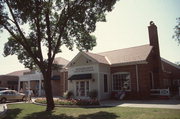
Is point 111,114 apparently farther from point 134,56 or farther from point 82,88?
point 82,88

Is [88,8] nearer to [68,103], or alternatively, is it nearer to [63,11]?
[63,11]

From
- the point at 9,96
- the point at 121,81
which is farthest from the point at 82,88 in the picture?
the point at 9,96

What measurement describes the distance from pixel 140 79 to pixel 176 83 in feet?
48.7

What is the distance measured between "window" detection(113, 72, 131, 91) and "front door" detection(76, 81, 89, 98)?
373 centimetres

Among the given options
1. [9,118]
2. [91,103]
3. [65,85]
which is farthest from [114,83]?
[9,118]

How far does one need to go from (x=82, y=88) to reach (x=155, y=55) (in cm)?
1094

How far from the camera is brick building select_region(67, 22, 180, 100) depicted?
67.3 feet

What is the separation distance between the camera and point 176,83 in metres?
31.4

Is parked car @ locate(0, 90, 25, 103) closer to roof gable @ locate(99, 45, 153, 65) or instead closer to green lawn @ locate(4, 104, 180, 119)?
green lawn @ locate(4, 104, 180, 119)

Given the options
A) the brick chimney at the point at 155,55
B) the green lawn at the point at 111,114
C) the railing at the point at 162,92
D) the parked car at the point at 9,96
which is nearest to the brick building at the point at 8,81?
the parked car at the point at 9,96

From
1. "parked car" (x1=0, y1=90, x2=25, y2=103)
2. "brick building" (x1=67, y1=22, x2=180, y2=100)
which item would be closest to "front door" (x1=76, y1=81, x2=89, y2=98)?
"brick building" (x1=67, y1=22, x2=180, y2=100)

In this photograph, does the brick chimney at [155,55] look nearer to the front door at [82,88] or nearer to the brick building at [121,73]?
the brick building at [121,73]

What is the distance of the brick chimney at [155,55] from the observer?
75.4ft

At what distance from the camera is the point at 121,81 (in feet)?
72.3
